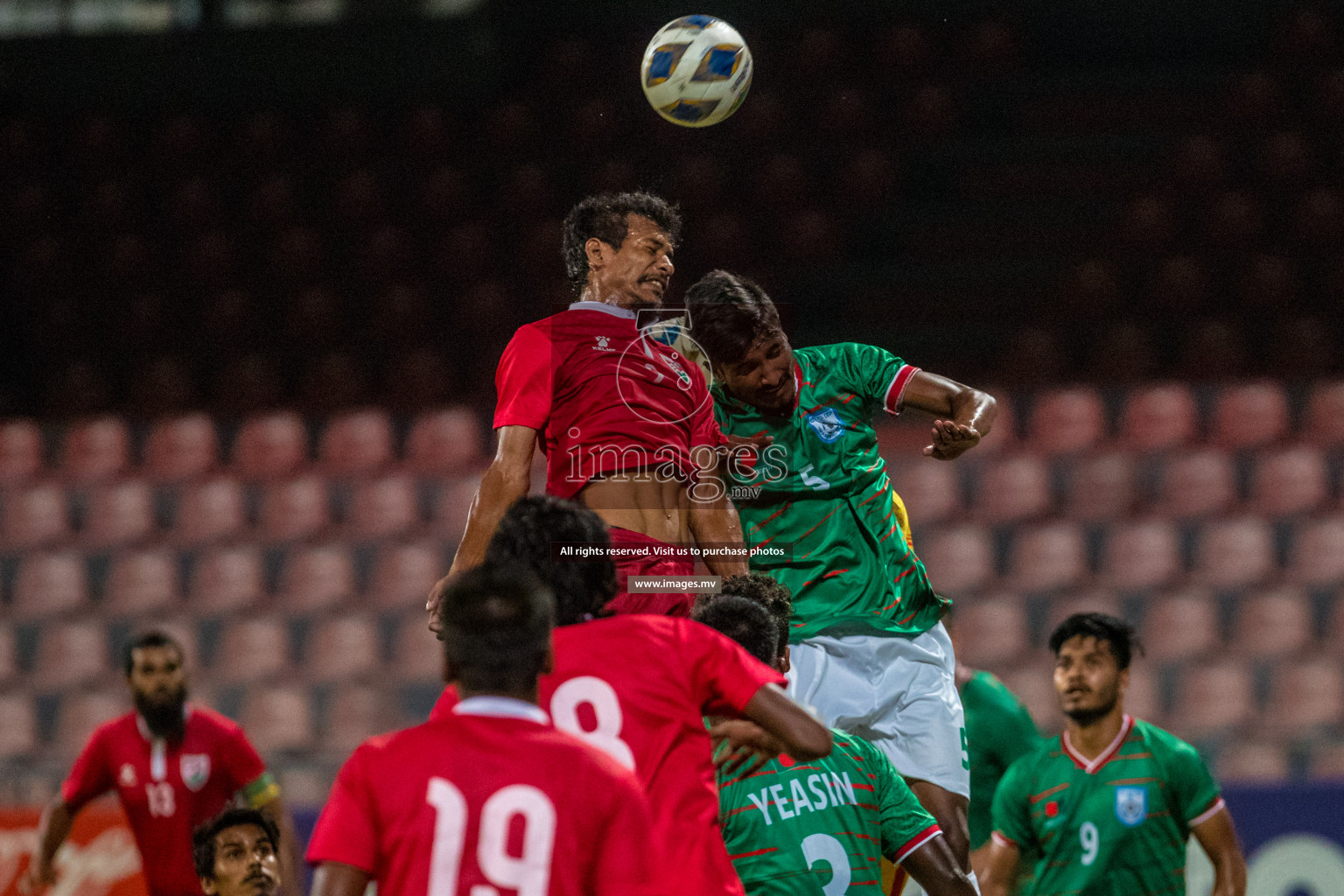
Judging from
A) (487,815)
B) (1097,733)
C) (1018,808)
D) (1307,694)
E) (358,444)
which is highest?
(358,444)

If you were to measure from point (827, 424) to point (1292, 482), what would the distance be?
19.0 feet

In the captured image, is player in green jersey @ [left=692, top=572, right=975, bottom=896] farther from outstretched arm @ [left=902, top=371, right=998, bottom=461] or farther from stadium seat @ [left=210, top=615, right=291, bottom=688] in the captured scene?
stadium seat @ [left=210, top=615, right=291, bottom=688]

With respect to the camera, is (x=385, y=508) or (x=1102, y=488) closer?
(x=1102, y=488)

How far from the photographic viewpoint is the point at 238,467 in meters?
11.1

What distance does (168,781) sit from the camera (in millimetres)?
7488

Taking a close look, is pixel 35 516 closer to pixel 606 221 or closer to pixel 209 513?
pixel 209 513

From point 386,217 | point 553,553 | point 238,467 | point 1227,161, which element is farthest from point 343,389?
point 553,553

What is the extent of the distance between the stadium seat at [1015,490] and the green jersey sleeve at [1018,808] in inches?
147

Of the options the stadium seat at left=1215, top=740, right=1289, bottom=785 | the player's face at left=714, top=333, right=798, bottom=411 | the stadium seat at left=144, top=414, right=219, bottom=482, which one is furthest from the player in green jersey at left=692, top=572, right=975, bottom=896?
the stadium seat at left=144, top=414, right=219, bottom=482

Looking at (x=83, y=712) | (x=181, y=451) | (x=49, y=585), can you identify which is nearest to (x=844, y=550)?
(x=83, y=712)

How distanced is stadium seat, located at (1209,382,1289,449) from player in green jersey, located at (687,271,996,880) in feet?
19.0

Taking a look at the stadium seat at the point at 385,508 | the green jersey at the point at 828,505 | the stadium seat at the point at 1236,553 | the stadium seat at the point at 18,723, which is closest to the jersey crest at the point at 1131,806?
the green jersey at the point at 828,505

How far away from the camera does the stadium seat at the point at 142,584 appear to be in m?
10.2

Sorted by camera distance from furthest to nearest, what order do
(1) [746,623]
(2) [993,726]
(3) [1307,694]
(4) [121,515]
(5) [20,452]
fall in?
(5) [20,452] → (4) [121,515] → (3) [1307,694] → (2) [993,726] → (1) [746,623]
